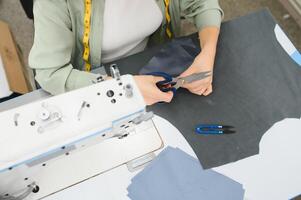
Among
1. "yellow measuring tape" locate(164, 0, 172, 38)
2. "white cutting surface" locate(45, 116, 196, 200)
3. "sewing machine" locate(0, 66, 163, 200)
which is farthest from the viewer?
"yellow measuring tape" locate(164, 0, 172, 38)

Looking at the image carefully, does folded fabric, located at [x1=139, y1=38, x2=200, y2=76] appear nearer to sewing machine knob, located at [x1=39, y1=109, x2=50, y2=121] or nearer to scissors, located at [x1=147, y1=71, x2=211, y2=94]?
scissors, located at [x1=147, y1=71, x2=211, y2=94]

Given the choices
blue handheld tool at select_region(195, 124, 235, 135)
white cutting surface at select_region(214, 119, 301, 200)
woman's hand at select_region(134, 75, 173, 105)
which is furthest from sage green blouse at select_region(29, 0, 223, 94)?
white cutting surface at select_region(214, 119, 301, 200)

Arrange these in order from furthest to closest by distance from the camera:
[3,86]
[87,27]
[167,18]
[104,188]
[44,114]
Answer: [3,86], [167,18], [87,27], [104,188], [44,114]

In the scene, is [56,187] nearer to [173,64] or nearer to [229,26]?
[173,64]

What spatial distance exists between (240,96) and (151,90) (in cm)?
30

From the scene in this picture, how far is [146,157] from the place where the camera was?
101 cm

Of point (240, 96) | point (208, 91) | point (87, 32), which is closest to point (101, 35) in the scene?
point (87, 32)

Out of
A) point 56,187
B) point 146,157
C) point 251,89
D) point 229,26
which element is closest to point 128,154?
point 146,157

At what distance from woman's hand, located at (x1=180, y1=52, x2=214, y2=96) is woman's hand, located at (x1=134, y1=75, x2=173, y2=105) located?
7 cm

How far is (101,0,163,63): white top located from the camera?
1.11 metres

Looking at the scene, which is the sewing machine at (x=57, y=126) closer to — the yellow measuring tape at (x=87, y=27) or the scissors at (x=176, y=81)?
the scissors at (x=176, y=81)

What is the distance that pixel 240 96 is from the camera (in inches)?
44.1

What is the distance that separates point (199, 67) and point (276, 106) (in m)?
0.28

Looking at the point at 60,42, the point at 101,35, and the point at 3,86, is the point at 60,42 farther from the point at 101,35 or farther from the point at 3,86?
the point at 3,86
